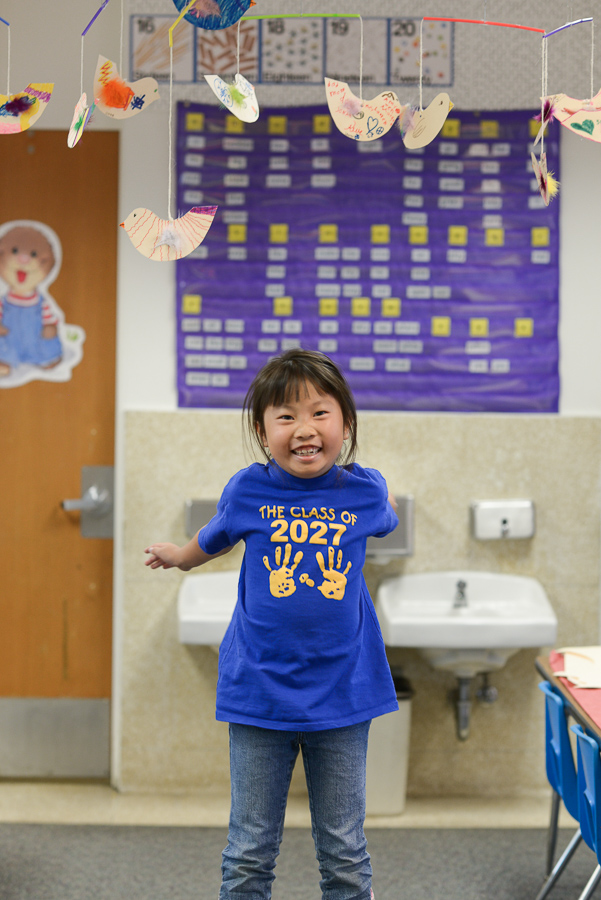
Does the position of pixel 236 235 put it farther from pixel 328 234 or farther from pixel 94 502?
pixel 94 502

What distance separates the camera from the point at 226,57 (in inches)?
107

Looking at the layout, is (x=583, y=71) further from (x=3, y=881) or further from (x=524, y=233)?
(x=3, y=881)

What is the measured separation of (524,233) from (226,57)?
113cm

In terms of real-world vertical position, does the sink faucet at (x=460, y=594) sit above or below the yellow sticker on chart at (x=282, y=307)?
below

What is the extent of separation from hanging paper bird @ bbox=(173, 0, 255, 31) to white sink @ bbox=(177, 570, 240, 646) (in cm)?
161

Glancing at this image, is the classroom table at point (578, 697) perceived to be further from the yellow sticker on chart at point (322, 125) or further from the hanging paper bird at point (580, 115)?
the yellow sticker on chart at point (322, 125)

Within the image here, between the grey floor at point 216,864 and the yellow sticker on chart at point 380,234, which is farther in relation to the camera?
the yellow sticker on chart at point 380,234

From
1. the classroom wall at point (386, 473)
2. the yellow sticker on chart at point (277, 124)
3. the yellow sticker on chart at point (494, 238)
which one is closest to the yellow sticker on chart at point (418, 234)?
the yellow sticker on chart at point (494, 238)

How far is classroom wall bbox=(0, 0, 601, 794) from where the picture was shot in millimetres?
2785

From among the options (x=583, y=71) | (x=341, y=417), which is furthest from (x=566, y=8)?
(x=341, y=417)

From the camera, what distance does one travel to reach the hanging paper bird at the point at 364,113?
158 centimetres

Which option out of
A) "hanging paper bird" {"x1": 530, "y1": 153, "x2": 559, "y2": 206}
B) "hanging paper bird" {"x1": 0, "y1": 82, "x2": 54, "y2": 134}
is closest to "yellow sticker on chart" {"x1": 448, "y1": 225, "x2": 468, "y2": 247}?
"hanging paper bird" {"x1": 530, "y1": 153, "x2": 559, "y2": 206}

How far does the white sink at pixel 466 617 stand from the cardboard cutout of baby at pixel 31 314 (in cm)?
135

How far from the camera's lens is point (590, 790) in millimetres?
1631
